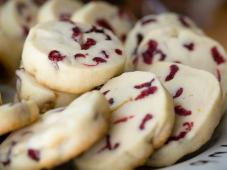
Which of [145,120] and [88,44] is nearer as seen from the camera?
[145,120]

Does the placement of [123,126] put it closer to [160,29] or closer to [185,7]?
[160,29]

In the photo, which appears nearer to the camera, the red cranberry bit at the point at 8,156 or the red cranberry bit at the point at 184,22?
the red cranberry bit at the point at 8,156

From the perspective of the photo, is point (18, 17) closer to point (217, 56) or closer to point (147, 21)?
point (147, 21)

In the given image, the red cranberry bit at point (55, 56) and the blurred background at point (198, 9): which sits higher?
the blurred background at point (198, 9)

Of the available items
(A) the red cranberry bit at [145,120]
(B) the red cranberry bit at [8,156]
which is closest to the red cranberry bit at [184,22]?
(A) the red cranberry bit at [145,120]

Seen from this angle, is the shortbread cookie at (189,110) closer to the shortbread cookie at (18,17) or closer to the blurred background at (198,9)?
the shortbread cookie at (18,17)

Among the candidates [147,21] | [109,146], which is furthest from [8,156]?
[147,21]

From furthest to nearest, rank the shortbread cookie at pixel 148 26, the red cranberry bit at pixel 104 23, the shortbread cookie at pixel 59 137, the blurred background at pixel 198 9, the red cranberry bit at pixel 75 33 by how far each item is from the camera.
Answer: the blurred background at pixel 198 9, the red cranberry bit at pixel 104 23, the shortbread cookie at pixel 148 26, the red cranberry bit at pixel 75 33, the shortbread cookie at pixel 59 137
